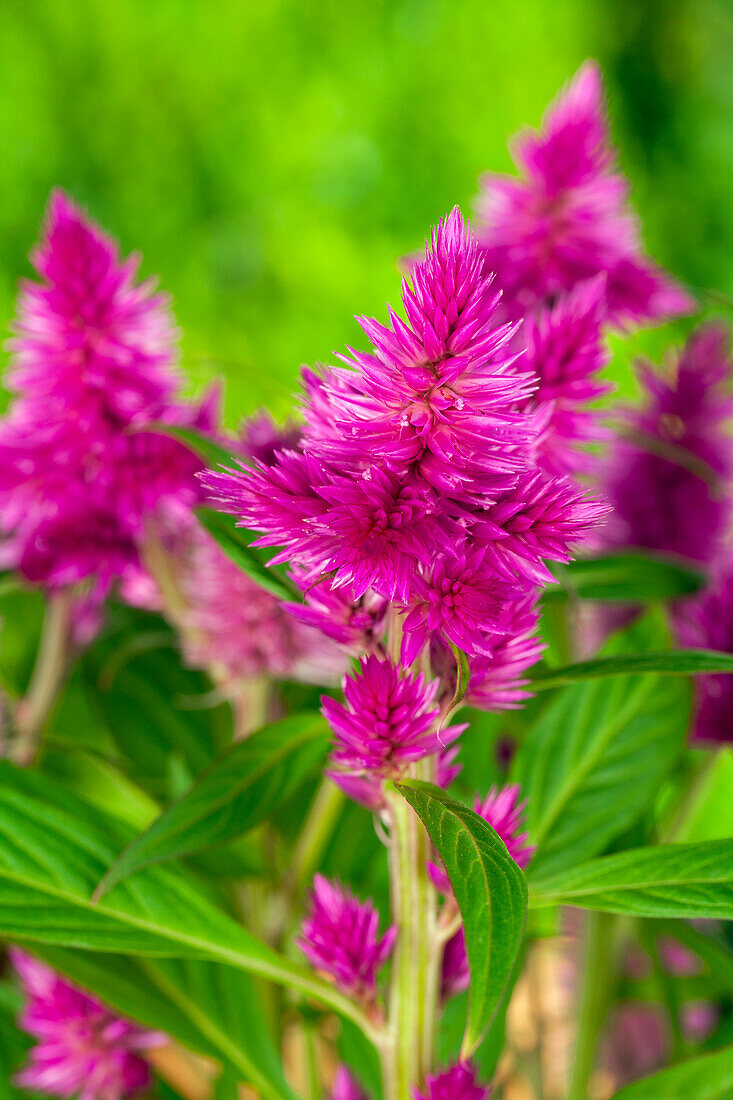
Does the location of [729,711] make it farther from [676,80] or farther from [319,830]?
[676,80]

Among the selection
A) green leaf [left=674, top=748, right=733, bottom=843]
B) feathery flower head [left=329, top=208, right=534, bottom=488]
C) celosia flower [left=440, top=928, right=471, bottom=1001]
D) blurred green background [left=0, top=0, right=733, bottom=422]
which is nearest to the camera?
feathery flower head [left=329, top=208, right=534, bottom=488]

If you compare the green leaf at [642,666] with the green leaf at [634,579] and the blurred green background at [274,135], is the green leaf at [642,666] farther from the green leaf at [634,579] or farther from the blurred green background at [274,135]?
the blurred green background at [274,135]

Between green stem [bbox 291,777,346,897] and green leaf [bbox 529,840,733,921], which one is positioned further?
green stem [bbox 291,777,346,897]

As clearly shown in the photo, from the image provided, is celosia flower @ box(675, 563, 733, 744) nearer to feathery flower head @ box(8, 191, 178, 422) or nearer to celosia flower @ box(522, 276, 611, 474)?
celosia flower @ box(522, 276, 611, 474)

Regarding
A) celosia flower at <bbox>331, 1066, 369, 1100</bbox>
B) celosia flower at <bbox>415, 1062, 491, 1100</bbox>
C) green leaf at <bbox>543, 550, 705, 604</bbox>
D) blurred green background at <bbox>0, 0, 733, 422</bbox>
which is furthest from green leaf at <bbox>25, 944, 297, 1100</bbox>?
blurred green background at <bbox>0, 0, 733, 422</bbox>

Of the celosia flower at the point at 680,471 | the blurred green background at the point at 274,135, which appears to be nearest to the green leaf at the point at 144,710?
the celosia flower at the point at 680,471

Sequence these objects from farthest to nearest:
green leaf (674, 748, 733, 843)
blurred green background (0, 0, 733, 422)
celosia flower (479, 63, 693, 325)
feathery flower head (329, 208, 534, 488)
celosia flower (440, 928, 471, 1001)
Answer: blurred green background (0, 0, 733, 422) < green leaf (674, 748, 733, 843) < celosia flower (479, 63, 693, 325) < celosia flower (440, 928, 471, 1001) < feathery flower head (329, 208, 534, 488)
